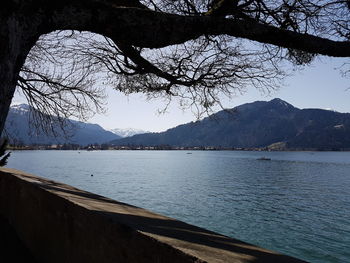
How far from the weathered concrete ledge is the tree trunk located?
Result: 1428 mm

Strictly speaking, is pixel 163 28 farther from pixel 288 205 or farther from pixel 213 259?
pixel 288 205

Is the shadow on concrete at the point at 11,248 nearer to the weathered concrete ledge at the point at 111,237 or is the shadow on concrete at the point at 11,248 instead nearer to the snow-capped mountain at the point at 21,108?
the weathered concrete ledge at the point at 111,237

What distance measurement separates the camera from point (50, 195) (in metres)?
4.45

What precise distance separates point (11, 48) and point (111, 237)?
201cm

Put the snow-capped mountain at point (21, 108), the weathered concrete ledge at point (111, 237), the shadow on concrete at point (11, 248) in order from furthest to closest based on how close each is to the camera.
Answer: the snow-capped mountain at point (21, 108)
the shadow on concrete at point (11, 248)
the weathered concrete ledge at point (111, 237)

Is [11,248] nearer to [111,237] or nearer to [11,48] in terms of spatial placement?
[111,237]

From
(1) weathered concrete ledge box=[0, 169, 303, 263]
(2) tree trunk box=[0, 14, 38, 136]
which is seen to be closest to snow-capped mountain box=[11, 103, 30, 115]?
(1) weathered concrete ledge box=[0, 169, 303, 263]

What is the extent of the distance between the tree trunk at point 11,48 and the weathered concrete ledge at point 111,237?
143cm

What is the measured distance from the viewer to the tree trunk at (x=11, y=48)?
9.39ft

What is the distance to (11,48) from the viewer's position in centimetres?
293

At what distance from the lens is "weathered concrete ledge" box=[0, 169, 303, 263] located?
2.28m

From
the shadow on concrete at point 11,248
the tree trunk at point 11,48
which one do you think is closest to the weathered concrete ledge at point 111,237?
the shadow on concrete at point 11,248

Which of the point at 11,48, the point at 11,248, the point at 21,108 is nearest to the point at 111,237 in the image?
the point at 11,48

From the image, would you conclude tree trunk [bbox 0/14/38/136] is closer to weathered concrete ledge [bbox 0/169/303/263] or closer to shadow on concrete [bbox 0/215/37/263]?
weathered concrete ledge [bbox 0/169/303/263]
